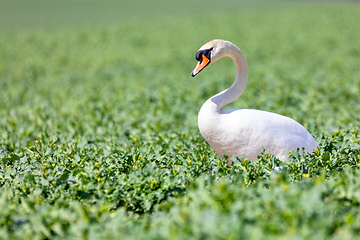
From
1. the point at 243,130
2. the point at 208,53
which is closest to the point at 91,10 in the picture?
the point at 208,53

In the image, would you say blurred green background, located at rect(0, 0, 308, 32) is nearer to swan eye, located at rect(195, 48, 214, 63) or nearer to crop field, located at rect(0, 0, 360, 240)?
crop field, located at rect(0, 0, 360, 240)

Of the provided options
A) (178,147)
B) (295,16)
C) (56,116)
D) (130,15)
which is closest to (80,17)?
(130,15)

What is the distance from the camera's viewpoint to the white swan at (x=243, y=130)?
4.13 meters

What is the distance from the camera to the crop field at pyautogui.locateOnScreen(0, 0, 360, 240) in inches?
108

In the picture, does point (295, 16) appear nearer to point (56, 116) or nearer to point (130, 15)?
point (130, 15)

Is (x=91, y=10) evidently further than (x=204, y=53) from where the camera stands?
Yes

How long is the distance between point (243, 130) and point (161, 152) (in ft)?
3.49

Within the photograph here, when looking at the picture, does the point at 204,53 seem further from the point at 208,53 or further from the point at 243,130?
the point at 243,130

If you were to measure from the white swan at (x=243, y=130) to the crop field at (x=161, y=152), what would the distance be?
0.19 meters

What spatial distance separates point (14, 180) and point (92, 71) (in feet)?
33.9

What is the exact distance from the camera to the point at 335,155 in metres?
4.20

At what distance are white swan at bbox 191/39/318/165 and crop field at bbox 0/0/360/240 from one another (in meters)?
0.19

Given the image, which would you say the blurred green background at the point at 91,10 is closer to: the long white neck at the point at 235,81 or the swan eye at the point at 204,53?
the long white neck at the point at 235,81

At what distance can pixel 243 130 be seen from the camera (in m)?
4.11
